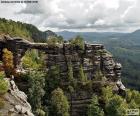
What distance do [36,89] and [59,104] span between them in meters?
9.38

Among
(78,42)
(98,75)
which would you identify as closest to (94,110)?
(98,75)

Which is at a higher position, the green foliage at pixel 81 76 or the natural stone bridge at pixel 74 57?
the natural stone bridge at pixel 74 57

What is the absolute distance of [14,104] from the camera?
121 metres

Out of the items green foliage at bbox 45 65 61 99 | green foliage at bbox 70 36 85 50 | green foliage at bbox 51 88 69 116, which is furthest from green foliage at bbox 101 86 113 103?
green foliage at bbox 70 36 85 50

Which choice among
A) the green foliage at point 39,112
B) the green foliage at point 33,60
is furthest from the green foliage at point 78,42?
the green foliage at point 39,112

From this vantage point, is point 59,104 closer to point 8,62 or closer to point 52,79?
point 52,79

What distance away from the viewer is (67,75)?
16012 centimetres

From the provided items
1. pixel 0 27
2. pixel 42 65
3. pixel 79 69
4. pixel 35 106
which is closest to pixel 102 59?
pixel 79 69

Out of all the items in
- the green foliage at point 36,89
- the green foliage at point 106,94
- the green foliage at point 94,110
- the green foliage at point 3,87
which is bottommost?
the green foliage at point 94,110

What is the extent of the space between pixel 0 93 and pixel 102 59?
55827 mm

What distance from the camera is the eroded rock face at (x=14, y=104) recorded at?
370ft

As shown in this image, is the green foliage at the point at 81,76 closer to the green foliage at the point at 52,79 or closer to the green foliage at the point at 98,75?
the green foliage at the point at 98,75

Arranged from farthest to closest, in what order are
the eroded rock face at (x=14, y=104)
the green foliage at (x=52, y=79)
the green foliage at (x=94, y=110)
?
the green foliage at (x=52, y=79) → the green foliage at (x=94, y=110) → the eroded rock face at (x=14, y=104)

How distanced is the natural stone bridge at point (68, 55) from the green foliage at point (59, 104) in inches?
571
